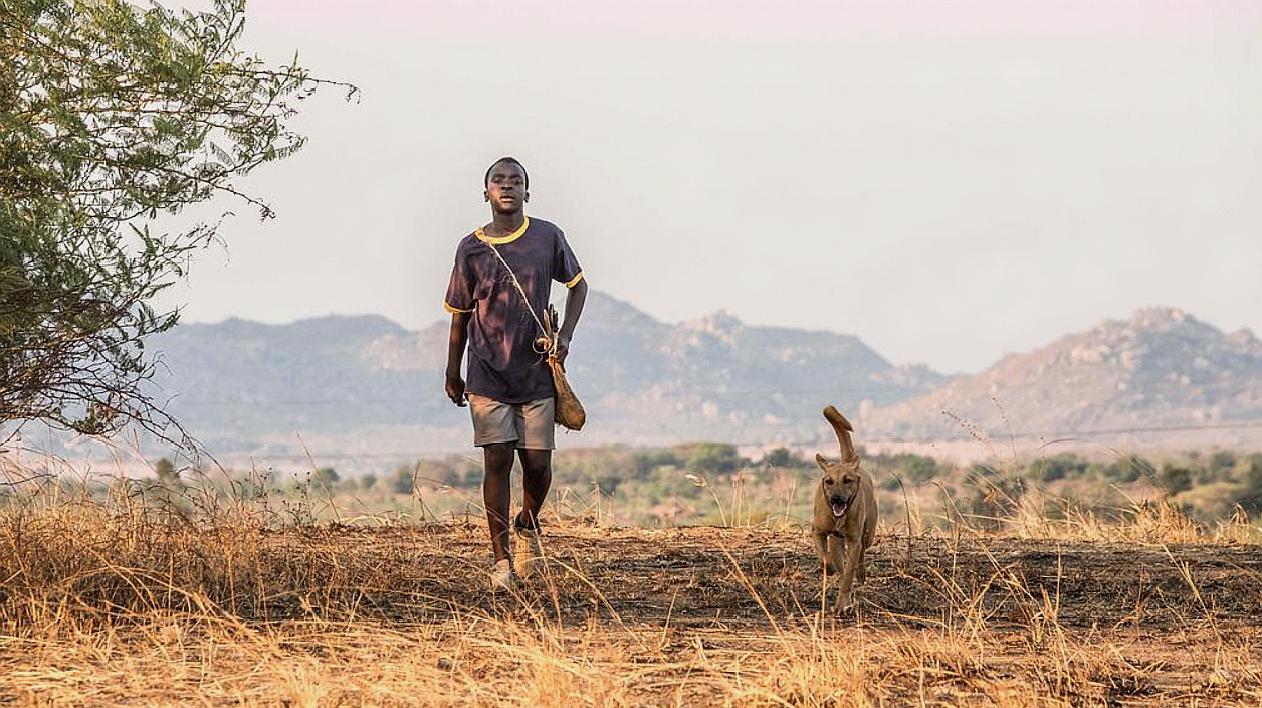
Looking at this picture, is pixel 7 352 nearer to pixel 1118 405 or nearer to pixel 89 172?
pixel 89 172

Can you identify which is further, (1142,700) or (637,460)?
(637,460)

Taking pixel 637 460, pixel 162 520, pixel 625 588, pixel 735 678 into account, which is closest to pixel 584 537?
pixel 625 588

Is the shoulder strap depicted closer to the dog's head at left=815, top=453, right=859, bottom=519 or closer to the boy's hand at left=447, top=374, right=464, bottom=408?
the boy's hand at left=447, top=374, right=464, bottom=408

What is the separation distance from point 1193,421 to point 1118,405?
9.24 m

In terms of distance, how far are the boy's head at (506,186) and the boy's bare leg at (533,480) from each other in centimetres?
117

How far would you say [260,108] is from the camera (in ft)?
26.3

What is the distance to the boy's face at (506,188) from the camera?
823 centimetres

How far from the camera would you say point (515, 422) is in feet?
27.0

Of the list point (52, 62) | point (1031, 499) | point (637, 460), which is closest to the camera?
point (52, 62)

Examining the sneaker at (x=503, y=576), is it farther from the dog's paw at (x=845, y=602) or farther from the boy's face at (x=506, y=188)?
the boy's face at (x=506, y=188)

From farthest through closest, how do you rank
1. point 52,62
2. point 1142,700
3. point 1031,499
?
point 1031,499
point 52,62
point 1142,700

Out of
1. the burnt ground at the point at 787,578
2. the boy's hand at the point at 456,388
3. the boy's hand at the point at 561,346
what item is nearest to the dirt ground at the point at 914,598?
the burnt ground at the point at 787,578

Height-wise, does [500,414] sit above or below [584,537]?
above

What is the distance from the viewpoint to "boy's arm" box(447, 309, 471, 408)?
8273 mm
